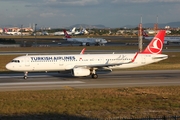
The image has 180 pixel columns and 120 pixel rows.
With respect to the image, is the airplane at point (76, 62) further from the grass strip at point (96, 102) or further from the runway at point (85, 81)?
the grass strip at point (96, 102)

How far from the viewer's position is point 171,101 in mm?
26312

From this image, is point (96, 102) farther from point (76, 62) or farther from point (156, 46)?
point (156, 46)

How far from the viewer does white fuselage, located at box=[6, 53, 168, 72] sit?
4050cm

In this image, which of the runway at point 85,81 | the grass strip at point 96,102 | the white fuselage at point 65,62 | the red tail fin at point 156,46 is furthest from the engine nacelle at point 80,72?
the red tail fin at point 156,46

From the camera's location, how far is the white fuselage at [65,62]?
133 ft

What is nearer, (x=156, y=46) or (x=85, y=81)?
(x=85, y=81)

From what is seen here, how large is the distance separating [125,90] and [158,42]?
1745 centimetres

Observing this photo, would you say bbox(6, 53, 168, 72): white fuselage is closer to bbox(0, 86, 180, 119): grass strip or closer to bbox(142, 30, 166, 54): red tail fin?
bbox(142, 30, 166, 54): red tail fin

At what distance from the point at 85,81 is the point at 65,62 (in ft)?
14.0

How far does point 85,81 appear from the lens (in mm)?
38625

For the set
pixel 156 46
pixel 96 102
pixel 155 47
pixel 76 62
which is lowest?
pixel 96 102

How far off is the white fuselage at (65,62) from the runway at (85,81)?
1315 mm

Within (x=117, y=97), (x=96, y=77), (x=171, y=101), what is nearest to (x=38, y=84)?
(x=96, y=77)

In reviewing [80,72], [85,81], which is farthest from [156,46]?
[85,81]
